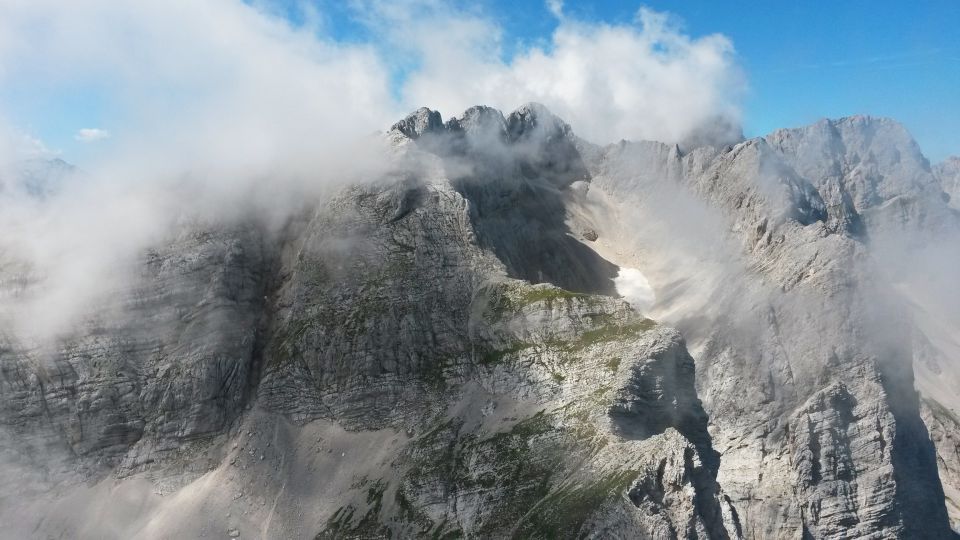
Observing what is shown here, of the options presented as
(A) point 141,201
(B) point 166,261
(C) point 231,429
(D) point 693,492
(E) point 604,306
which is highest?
(A) point 141,201

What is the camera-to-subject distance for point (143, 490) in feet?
432

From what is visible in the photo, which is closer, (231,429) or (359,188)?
(231,429)

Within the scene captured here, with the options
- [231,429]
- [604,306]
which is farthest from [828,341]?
[231,429]

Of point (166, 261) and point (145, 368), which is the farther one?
point (166, 261)

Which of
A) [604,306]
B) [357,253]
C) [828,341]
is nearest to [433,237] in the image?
[357,253]

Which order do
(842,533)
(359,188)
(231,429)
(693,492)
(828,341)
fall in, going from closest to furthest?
(693,492)
(842,533)
(231,429)
(828,341)
(359,188)

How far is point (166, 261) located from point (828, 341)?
12769cm

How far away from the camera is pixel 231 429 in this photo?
456 ft

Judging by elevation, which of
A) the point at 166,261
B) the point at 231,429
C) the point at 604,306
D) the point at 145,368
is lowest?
the point at 231,429

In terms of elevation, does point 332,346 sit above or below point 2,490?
above

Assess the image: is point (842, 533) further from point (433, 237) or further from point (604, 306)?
point (433, 237)

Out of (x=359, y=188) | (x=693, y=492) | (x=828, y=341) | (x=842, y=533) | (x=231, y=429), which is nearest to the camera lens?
(x=693, y=492)

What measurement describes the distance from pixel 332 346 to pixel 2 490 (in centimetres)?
5861

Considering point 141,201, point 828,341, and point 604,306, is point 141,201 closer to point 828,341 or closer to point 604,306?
point 604,306
